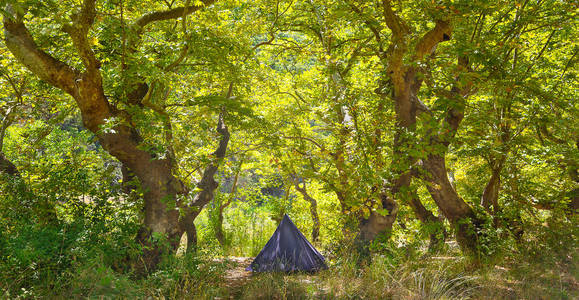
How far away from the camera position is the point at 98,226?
221 inches

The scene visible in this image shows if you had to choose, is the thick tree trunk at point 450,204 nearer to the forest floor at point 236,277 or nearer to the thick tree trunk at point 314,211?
the forest floor at point 236,277

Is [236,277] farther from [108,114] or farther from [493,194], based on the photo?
[493,194]

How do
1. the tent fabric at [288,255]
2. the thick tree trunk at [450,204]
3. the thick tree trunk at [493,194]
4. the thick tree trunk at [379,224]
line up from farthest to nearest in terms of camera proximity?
1. the tent fabric at [288,255]
2. the thick tree trunk at [493,194]
3. the thick tree trunk at [450,204]
4. the thick tree trunk at [379,224]

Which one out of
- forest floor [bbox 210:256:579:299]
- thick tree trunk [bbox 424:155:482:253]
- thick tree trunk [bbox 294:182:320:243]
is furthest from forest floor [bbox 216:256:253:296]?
thick tree trunk [bbox 424:155:482:253]

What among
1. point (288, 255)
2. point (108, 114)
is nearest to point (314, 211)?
point (288, 255)

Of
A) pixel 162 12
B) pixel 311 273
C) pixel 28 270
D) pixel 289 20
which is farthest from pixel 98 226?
pixel 289 20

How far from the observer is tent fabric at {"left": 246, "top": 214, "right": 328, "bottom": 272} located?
27.5 ft

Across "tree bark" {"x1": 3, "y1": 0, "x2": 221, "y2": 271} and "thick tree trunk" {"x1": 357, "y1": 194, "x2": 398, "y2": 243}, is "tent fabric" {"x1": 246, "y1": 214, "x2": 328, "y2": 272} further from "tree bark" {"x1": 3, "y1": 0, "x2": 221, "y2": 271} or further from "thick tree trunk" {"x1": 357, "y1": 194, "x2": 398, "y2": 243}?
"tree bark" {"x1": 3, "y1": 0, "x2": 221, "y2": 271}

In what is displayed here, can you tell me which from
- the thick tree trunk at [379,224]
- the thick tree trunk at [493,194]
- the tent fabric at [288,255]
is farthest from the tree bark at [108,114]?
the thick tree trunk at [493,194]

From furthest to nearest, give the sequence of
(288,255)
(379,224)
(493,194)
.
Result: (288,255) → (493,194) → (379,224)

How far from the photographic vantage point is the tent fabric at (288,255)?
8.39m

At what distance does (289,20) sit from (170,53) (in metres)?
4.52

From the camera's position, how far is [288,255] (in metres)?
8.83

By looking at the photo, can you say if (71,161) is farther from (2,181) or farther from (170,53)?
(170,53)
